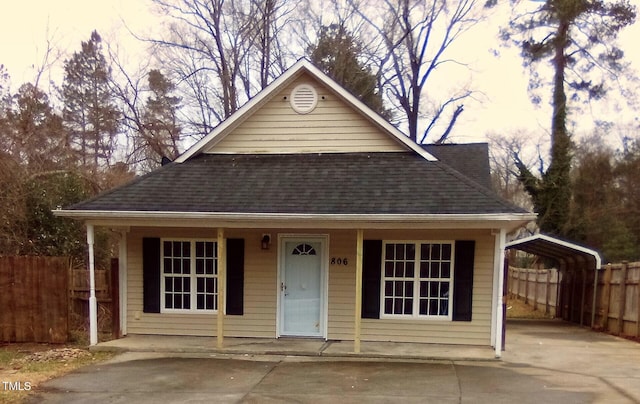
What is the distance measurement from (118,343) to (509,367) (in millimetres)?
6955

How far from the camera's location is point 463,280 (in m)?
9.10

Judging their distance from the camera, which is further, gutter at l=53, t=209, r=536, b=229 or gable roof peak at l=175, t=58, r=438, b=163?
gable roof peak at l=175, t=58, r=438, b=163

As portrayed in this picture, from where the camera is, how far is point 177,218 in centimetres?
861

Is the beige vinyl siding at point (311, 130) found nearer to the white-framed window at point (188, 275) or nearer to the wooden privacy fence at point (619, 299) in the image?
the white-framed window at point (188, 275)

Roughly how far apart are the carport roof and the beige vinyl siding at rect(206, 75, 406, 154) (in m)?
4.73

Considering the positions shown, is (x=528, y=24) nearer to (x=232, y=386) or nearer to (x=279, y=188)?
(x=279, y=188)

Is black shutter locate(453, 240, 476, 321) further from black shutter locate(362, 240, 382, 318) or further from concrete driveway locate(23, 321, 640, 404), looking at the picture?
black shutter locate(362, 240, 382, 318)

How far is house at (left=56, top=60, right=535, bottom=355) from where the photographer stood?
28.4 ft

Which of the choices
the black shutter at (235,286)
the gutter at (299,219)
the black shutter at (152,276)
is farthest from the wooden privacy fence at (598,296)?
the black shutter at (152,276)

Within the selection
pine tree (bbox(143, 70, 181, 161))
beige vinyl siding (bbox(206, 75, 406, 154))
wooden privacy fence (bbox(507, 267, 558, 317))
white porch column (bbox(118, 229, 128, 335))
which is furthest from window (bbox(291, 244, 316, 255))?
pine tree (bbox(143, 70, 181, 161))

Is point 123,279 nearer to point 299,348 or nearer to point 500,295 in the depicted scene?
point 299,348

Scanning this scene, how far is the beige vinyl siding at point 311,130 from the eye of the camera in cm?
1037

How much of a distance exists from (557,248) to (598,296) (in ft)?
5.54

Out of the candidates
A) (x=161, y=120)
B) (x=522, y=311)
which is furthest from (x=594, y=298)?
(x=161, y=120)
